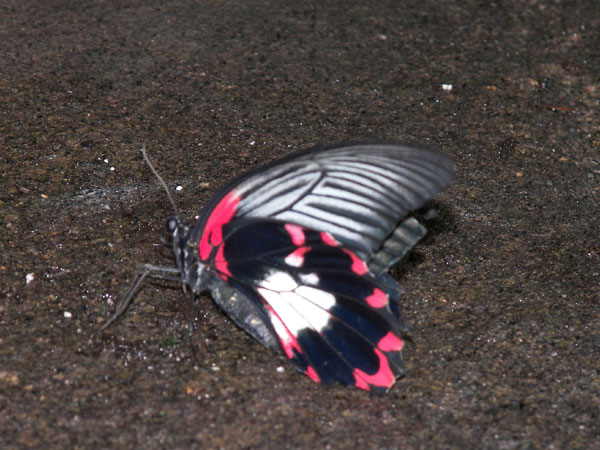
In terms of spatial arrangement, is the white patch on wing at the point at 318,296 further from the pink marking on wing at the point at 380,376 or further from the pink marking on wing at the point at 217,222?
the pink marking on wing at the point at 217,222

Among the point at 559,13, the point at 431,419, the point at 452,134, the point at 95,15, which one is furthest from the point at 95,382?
A: the point at 559,13

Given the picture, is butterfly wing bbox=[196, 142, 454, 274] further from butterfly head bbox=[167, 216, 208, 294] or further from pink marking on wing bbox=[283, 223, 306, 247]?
butterfly head bbox=[167, 216, 208, 294]

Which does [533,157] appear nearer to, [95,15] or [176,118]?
[176,118]

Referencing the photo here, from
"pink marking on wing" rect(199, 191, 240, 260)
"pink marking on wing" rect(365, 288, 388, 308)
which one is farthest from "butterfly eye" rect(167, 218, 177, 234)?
"pink marking on wing" rect(365, 288, 388, 308)

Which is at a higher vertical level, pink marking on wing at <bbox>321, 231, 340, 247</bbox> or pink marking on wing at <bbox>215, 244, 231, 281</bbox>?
pink marking on wing at <bbox>321, 231, 340, 247</bbox>

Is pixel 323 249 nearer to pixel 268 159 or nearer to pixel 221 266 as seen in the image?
pixel 221 266

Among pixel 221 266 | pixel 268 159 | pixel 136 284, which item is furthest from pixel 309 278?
pixel 268 159
